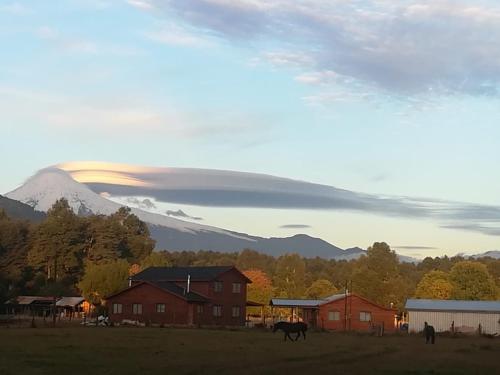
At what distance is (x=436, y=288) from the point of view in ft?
349

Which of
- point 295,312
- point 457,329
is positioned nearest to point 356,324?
point 457,329

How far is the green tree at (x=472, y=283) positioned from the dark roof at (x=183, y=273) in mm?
34010

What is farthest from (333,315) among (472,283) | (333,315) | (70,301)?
(70,301)

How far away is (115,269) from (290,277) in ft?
143

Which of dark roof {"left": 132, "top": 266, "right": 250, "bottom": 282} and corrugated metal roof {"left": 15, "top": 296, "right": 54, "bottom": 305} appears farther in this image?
corrugated metal roof {"left": 15, "top": 296, "right": 54, "bottom": 305}

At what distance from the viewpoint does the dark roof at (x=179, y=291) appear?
7798cm

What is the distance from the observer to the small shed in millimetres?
74312

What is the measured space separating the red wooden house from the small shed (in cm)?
1963

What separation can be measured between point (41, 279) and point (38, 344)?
88.3 metres

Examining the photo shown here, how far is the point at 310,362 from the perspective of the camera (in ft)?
94.0

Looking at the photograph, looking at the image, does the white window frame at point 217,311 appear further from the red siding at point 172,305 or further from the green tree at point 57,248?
the green tree at point 57,248

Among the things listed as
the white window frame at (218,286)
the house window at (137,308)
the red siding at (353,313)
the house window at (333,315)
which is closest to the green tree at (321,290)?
the red siding at (353,313)

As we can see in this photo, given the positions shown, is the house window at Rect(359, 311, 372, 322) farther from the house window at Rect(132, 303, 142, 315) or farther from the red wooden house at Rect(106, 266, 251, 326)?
the house window at Rect(132, 303, 142, 315)

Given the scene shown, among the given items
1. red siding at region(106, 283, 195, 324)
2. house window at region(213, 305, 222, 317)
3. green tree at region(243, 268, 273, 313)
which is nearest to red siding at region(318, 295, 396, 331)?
house window at region(213, 305, 222, 317)
